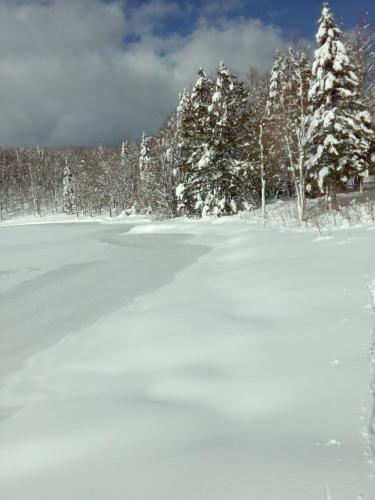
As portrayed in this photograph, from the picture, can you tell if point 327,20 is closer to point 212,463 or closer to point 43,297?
point 43,297

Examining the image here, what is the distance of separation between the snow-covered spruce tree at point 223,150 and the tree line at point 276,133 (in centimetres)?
7

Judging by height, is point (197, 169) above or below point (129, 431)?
above

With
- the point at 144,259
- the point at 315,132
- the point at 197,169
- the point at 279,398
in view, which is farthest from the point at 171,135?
the point at 279,398

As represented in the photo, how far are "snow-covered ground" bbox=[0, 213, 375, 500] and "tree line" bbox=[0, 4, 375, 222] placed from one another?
45.3 feet

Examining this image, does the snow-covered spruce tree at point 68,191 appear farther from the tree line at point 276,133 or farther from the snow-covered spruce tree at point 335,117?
the snow-covered spruce tree at point 335,117

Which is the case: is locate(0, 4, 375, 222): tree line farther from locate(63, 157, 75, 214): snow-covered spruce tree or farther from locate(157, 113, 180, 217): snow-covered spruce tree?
locate(63, 157, 75, 214): snow-covered spruce tree

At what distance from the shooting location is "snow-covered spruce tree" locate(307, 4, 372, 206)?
20.5 metres

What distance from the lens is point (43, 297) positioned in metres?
7.99

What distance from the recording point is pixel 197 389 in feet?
11.7

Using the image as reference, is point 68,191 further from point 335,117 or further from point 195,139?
point 335,117

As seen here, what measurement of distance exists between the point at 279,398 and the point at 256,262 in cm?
598

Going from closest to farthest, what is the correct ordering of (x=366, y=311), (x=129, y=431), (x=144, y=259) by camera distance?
(x=129, y=431)
(x=366, y=311)
(x=144, y=259)

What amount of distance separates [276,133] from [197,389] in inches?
859

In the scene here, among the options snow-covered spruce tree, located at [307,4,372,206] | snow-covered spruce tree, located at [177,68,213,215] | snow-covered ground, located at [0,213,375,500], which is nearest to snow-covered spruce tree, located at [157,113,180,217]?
snow-covered spruce tree, located at [177,68,213,215]
